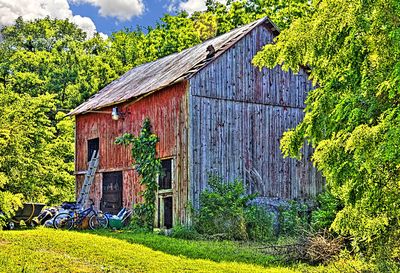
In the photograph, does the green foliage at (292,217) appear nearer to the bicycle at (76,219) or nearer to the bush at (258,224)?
the bush at (258,224)

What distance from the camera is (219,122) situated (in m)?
18.5

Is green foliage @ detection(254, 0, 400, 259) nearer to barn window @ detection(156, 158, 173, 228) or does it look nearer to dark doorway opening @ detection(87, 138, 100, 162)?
barn window @ detection(156, 158, 173, 228)

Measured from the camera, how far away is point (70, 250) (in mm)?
12859

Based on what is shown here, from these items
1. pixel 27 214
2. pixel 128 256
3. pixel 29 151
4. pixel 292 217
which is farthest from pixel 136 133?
pixel 128 256

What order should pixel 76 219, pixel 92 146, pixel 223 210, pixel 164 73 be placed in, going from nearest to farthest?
pixel 223 210 < pixel 76 219 < pixel 164 73 < pixel 92 146

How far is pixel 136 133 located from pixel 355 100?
548 inches

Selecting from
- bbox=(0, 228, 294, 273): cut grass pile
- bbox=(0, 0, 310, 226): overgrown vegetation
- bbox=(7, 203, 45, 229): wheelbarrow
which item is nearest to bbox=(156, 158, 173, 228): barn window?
bbox=(7, 203, 45, 229): wheelbarrow

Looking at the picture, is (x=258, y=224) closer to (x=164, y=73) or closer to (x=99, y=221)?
(x=99, y=221)

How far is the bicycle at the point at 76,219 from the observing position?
18406 mm

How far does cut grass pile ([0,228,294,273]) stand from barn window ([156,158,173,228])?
4279mm

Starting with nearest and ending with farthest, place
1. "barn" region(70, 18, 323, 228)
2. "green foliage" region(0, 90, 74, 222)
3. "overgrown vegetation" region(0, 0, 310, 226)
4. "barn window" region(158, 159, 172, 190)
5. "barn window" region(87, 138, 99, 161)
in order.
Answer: "green foliage" region(0, 90, 74, 222), "barn" region(70, 18, 323, 228), "barn window" region(158, 159, 172, 190), "barn window" region(87, 138, 99, 161), "overgrown vegetation" region(0, 0, 310, 226)

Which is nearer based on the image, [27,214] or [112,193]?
[27,214]

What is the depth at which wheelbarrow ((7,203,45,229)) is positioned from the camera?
17.9 m

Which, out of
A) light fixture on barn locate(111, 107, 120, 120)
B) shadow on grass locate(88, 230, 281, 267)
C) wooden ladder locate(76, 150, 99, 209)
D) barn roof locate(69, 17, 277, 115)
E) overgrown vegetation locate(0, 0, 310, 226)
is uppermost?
overgrown vegetation locate(0, 0, 310, 226)
